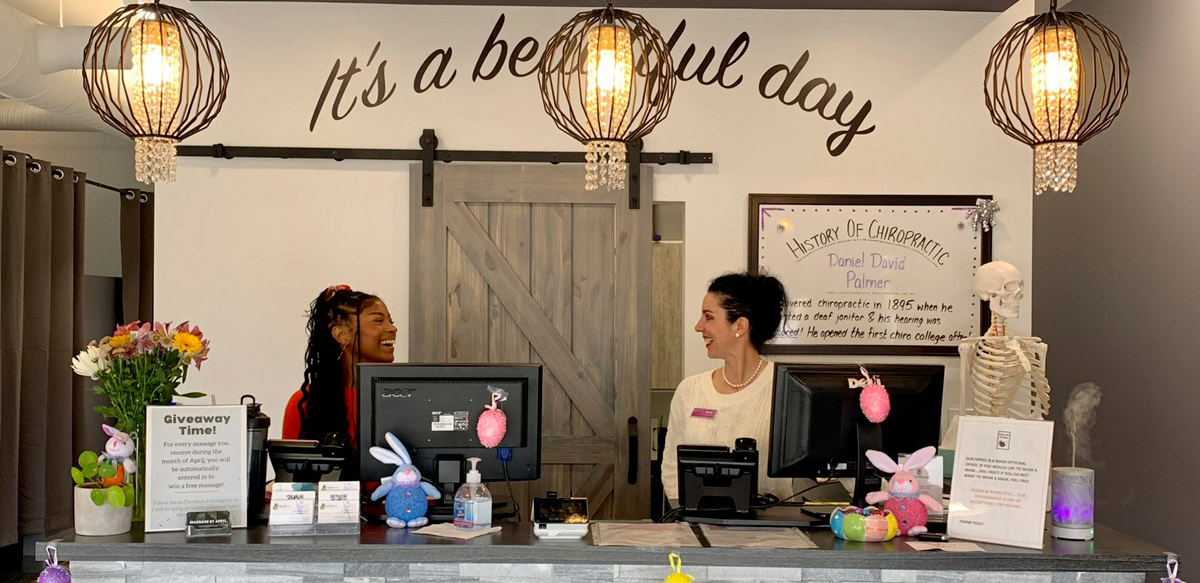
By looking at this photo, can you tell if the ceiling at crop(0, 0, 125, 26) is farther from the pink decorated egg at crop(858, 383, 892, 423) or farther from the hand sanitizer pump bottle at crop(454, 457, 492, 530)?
the pink decorated egg at crop(858, 383, 892, 423)

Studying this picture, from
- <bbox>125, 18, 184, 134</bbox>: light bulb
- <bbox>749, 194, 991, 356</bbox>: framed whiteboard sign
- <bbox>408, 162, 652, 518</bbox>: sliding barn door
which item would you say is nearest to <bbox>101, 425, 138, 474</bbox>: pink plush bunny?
<bbox>125, 18, 184, 134</bbox>: light bulb

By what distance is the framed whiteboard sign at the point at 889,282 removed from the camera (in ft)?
15.0

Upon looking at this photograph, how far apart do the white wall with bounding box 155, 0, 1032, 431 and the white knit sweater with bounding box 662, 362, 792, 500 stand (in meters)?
0.76

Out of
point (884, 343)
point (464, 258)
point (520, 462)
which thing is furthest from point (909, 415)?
point (464, 258)

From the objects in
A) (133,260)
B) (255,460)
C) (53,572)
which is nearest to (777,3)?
(255,460)

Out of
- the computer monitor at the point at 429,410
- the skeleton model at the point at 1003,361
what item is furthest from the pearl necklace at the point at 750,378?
the computer monitor at the point at 429,410

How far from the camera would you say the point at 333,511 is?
2.70m

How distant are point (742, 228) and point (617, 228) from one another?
1.83 ft

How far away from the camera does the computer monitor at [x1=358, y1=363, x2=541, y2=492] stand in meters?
2.98

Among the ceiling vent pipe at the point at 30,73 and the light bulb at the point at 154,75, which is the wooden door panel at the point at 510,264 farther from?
the ceiling vent pipe at the point at 30,73

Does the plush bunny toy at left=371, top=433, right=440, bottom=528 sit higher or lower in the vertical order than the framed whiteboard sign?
lower

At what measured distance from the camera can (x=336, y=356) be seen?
386cm

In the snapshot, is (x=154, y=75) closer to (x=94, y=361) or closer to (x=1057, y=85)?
(x=94, y=361)

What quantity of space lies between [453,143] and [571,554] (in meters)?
2.40
